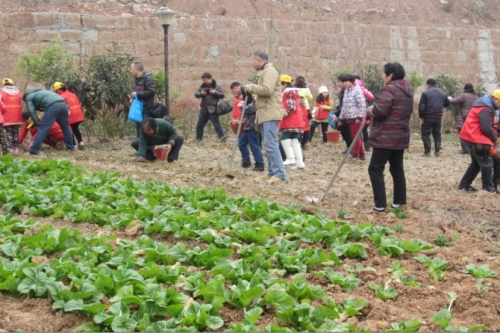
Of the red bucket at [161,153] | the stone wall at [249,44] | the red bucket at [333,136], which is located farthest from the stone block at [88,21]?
the red bucket at [161,153]

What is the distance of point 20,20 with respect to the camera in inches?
809

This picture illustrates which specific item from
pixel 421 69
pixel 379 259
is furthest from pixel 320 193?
pixel 421 69

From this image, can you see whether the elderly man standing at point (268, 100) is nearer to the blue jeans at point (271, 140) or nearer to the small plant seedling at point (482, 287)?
the blue jeans at point (271, 140)

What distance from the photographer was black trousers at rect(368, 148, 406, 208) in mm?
8680

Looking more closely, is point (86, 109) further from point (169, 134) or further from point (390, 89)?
point (390, 89)

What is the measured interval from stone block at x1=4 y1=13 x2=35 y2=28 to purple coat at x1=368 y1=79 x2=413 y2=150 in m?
14.5

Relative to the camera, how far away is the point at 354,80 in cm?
1385

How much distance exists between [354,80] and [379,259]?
797cm

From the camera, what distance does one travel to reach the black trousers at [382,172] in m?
8.68

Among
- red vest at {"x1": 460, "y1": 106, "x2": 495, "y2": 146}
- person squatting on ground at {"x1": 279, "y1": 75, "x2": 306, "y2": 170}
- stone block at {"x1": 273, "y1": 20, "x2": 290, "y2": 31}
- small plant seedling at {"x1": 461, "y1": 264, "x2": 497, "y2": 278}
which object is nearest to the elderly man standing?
person squatting on ground at {"x1": 279, "y1": 75, "x2": 306, "y2": 170}

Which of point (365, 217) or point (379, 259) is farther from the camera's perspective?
point (365, 217)

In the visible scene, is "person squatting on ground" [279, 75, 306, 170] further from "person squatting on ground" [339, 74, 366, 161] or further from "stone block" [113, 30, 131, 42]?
"stone block" [113, 30, 131, 42]

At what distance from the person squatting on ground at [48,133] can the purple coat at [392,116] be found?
7.42m

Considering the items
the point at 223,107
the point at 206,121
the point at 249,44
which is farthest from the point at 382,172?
the point at 249,44
